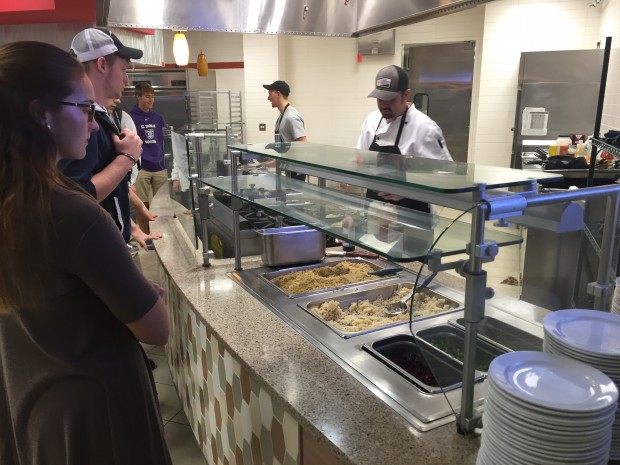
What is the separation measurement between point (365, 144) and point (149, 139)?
2.83 m

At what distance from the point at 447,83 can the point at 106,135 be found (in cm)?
593

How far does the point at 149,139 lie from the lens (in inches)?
206

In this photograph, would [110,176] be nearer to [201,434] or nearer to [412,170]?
[412,170]

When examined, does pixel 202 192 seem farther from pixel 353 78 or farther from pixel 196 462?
pixel 353 78

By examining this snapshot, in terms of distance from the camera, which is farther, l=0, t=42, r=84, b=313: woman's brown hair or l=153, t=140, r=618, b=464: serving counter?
l=153, t=140, r=618, b=464: serving counter

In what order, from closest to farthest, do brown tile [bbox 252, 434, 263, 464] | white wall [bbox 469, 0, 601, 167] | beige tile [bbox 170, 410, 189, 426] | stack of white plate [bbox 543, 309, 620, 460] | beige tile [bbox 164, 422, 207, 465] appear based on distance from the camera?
stack of white plate [bbox 543, 309, 620, 460]
brown tile [bbox 252, 434, 263, 464]
beige tile [bbox 164, 422, 207, 465]
beige tile [bbox 170, 410, 189, 426]
white wall [bbox 469, 0, 601, 167]

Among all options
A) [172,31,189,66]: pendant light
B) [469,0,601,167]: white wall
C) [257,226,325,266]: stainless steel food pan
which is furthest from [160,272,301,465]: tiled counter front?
[469,0,601,167]: white wall

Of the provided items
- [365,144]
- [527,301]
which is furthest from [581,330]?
[365,144]

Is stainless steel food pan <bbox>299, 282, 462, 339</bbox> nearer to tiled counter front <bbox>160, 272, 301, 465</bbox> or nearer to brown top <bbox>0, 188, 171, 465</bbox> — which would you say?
tiled counter front <bbox>160, 272, 301, 465</bbox>

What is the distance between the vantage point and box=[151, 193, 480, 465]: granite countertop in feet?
3.51

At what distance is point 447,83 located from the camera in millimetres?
6781

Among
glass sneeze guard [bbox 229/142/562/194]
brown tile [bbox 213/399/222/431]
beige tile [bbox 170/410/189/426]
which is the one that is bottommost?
beige tile [bbox 170/410/189/426]

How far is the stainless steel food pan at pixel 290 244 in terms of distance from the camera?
2.26m

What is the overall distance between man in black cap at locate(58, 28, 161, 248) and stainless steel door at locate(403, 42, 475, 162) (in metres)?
5.60
